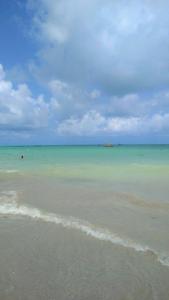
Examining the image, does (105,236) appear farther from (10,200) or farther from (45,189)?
(45,189)

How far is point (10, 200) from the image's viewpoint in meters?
8.54

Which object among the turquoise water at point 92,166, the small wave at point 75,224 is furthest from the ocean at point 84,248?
the turquoise water at point 92,166

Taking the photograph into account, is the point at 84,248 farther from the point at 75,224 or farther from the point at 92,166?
the point at 92,166

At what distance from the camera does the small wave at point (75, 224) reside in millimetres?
4633

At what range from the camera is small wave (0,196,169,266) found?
4.63 metres

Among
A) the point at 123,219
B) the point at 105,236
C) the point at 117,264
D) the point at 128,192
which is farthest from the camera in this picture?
the point at 128,192

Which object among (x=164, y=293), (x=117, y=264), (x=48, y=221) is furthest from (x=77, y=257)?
(x=48, y=221)

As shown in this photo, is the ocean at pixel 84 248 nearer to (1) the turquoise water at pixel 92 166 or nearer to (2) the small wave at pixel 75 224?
(2) the small wave at pixel 75 224

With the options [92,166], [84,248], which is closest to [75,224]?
[84,248]

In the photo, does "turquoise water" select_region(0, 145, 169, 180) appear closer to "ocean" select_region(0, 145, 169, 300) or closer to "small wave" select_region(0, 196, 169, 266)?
"ocean" select_region(0, 145, 169, 300)

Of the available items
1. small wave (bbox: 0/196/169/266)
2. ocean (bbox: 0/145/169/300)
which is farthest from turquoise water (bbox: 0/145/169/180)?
small wave (bbox: 0/196/169/266)

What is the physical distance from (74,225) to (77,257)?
1736 millimetres

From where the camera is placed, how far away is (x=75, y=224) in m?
6.07

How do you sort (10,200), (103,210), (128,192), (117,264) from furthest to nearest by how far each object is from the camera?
(128,192)
(10,200)
(103,210)
(117,264)
